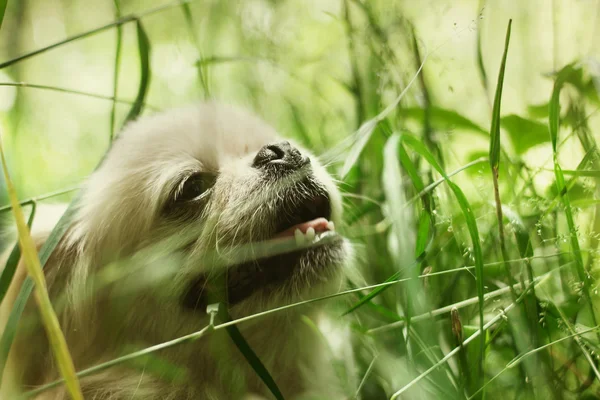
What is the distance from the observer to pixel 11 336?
0.98m

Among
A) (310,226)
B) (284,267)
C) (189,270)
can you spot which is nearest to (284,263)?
(284,267)

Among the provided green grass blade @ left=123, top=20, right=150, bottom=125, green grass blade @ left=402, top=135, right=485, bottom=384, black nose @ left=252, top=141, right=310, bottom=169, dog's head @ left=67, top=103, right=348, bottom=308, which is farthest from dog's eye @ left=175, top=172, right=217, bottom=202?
green grass blade @ left=402, top=135, right=485, bottom=384

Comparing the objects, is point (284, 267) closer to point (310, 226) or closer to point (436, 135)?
Result: point (310, 226)

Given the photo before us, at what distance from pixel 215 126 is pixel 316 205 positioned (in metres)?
0.37

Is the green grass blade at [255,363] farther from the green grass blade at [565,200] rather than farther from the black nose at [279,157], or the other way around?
the green grass blade at [565,200]

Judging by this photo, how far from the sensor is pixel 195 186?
138 centimetres

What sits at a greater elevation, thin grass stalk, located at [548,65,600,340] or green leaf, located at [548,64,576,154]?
green leaf, located at [548,64,576,154]

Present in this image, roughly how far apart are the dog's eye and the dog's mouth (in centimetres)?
22

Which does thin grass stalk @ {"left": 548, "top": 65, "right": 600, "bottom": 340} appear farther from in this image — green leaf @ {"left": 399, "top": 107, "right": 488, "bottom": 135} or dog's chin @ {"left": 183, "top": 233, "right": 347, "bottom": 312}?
dog's chin @ {"left": 183, "top": 233, "right": 347, "bottom": 312}

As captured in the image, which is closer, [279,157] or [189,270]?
[189,270]

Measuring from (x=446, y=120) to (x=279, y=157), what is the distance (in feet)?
1.62

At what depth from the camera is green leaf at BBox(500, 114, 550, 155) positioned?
137 cm

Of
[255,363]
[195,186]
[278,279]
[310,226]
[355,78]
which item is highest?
[355,78]

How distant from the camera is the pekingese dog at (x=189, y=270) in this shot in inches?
49.6
